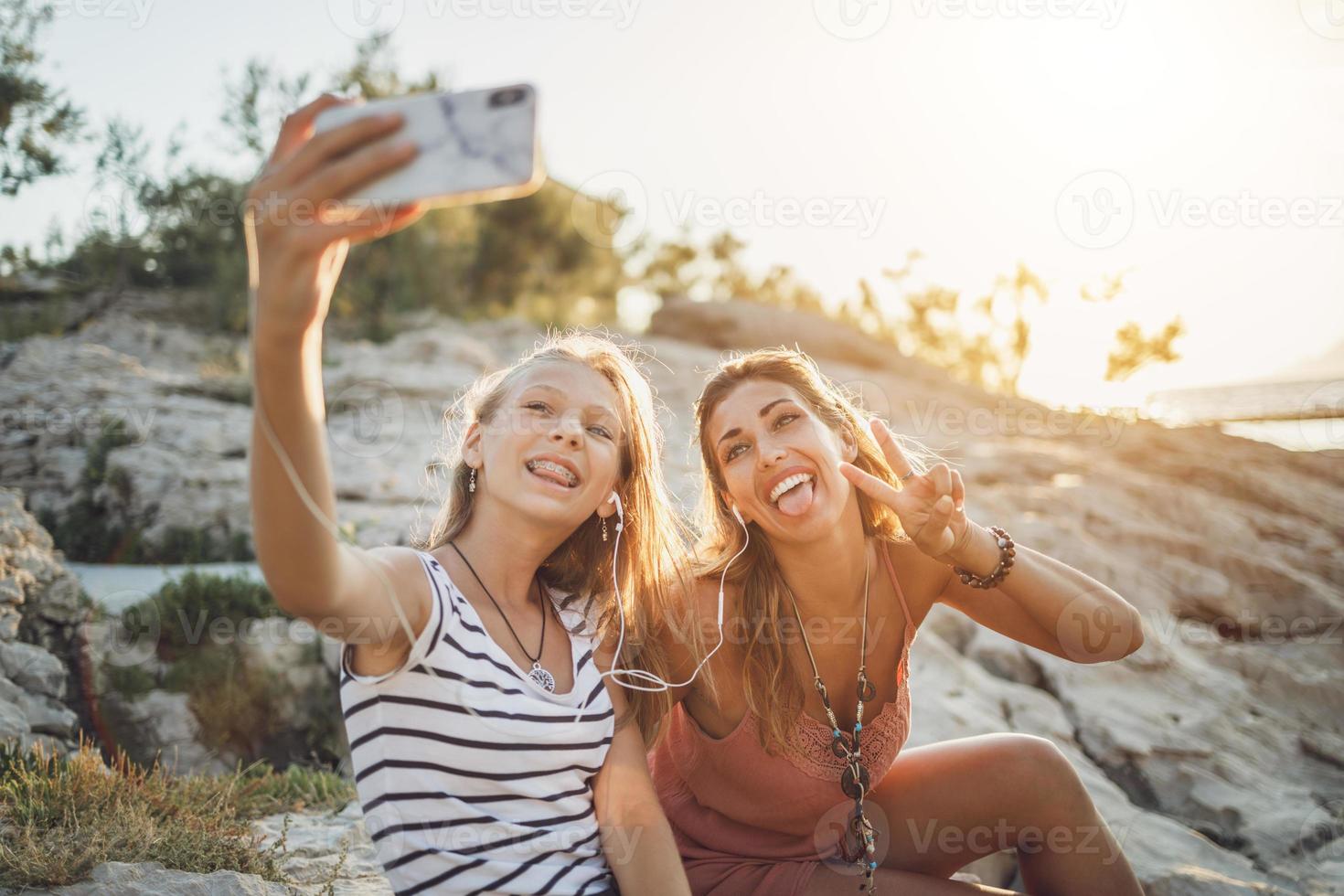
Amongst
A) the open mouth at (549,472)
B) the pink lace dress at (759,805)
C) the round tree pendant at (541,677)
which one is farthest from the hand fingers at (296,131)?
the pink lace dress at (759,805)

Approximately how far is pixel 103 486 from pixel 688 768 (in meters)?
5.74

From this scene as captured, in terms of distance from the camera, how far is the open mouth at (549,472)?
2244 mm

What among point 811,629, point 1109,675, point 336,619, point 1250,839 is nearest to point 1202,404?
point 1109,675

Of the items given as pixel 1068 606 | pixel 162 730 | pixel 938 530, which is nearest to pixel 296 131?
pixel 938 530

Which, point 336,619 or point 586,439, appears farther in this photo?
point 586,439

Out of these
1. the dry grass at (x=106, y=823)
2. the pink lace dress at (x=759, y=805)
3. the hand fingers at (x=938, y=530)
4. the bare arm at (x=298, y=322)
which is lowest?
the dry grass at (x=106, y=823)

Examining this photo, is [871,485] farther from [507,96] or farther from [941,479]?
[507,96]

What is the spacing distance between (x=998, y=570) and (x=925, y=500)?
42 centimetres

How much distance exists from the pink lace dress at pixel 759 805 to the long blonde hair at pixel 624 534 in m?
0.33

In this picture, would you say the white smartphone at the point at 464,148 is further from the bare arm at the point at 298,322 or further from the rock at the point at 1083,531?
the rock at the point at 1083,531

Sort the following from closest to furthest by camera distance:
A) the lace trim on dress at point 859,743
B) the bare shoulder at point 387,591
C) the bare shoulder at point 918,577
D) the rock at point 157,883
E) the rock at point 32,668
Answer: the bare shoulder at point 387,591 < the rock at point 157,883 < the lace trim on dress at point 859,743 < the bare shoulder at point 918,577 < the rock at point 32,668

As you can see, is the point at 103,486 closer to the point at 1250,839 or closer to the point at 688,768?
the point at 688,768

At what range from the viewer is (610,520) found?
2668 millimetres

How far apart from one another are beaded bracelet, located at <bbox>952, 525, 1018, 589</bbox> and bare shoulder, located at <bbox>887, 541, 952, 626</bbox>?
24cm
